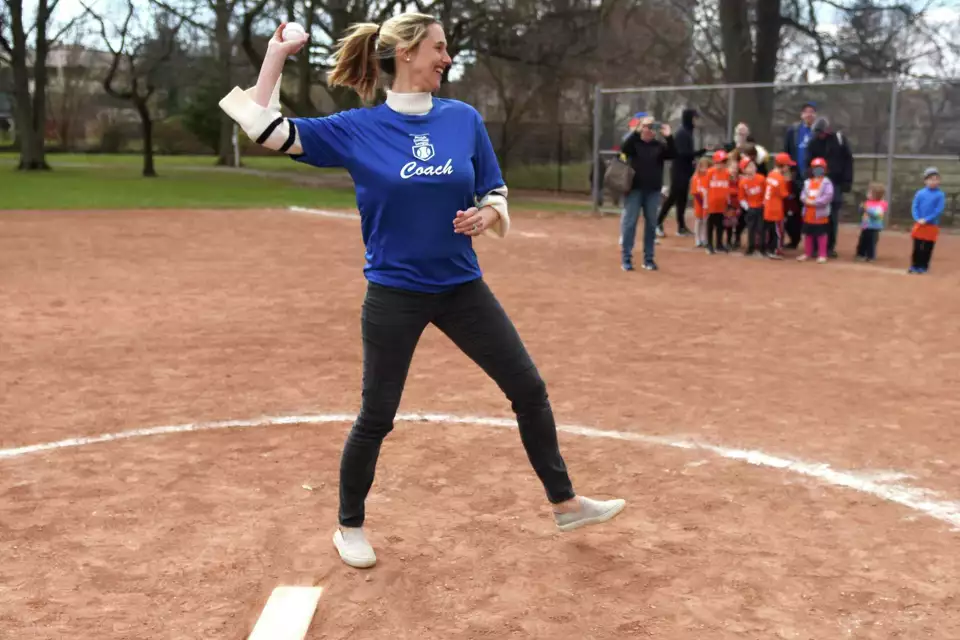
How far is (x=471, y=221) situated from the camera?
371cm

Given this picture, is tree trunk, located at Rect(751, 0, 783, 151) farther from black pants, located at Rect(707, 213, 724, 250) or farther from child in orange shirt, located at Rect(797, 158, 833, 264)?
child in orange shirt, located at Rect(797, 158, 833, 264)

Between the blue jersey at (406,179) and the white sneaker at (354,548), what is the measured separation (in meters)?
1.04

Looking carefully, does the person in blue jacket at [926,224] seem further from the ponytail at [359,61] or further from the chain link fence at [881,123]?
the ponytail at [359,61]

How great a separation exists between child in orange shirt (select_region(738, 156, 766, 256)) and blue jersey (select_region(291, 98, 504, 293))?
1131 centimetres

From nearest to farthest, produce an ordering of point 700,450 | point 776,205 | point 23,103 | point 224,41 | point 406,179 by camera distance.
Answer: point 406,179 → point 700,450 → point 776,205 → point 224,41 → point 23,103

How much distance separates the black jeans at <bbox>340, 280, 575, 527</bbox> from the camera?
151 inches

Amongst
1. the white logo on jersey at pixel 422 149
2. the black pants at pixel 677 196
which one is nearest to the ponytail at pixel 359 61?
the white logo on jersey at pixel 422 149

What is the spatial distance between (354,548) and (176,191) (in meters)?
27.4

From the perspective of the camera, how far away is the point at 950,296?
1092 centimetres

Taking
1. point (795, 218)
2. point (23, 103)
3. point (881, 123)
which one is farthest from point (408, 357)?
point (23, 103)

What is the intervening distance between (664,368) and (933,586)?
12.0 feet

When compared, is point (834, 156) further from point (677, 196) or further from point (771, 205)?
point (677, 196)

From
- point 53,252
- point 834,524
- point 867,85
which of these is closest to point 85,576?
point 834,524

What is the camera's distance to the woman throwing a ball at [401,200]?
144 inches
